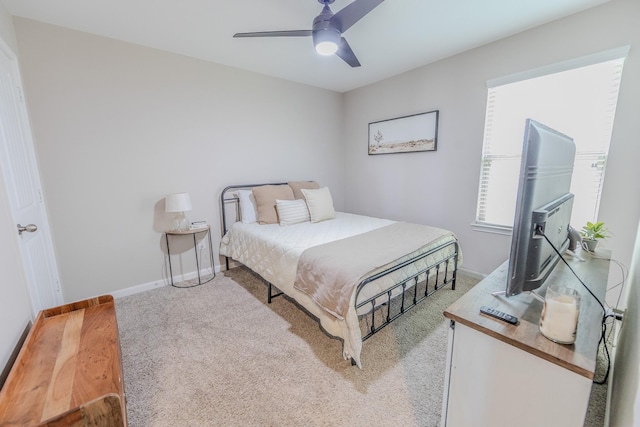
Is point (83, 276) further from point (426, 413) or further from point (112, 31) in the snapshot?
point (426, 413)

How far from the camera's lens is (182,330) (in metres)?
2.23

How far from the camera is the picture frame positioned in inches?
130

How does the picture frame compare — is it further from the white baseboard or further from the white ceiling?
the white baseboard

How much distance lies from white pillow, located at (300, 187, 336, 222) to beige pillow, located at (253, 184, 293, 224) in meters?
0.36

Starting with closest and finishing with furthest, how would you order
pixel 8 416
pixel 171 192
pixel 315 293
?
pixel 8 416 < pixel 315 293 < pixel 171 192

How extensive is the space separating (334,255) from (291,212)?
1.29 m

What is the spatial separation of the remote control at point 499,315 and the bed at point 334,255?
2.47 ft

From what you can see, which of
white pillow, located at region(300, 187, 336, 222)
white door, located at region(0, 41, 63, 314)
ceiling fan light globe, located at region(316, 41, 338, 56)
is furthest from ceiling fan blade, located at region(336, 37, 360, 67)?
white door, located at region(0, 41, 63, 314)

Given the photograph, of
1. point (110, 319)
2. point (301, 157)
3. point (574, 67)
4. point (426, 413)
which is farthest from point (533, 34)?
point (110, 319)

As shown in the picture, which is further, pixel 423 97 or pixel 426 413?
pixel 423 97

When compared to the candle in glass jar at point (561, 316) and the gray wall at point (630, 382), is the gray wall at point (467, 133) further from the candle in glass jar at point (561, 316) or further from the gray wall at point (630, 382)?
the candle in glass jar at point (561, 316)

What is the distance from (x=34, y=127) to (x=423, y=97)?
399cm

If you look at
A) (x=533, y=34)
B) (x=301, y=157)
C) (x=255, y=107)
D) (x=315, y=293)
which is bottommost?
(x=315, y=293)

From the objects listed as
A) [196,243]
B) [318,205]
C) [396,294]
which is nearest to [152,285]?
[196,243]
